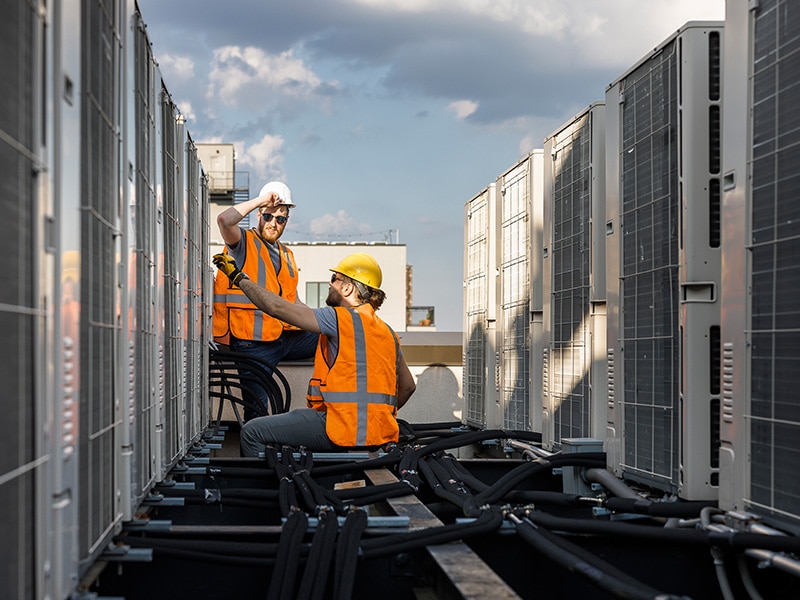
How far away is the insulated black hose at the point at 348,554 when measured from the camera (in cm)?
304

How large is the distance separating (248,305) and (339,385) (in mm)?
1983

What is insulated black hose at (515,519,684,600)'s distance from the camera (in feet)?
9.08

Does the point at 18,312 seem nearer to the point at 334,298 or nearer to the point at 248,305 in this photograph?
the point at 334,298

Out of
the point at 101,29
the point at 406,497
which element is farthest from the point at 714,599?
the point at 101,29

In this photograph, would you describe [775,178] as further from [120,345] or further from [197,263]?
[197,263]

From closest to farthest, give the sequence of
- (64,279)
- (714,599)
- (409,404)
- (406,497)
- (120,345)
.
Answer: (64,279) → (120,345) → (714,599) → (406,497) → (409,404)

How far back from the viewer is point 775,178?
3.53 meters

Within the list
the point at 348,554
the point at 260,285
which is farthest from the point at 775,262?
the point at 260,285

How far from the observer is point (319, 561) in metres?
3.21

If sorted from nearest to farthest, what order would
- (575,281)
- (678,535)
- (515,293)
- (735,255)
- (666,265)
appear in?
(678,535)
(735,255)
(666,265)
(575,281)
(515,293)

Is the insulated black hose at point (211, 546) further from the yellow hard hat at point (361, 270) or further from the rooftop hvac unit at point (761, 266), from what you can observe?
the yellow hard hat at point (361, 270)

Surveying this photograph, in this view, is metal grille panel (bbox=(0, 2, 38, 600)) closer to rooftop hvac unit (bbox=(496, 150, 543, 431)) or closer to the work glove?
the work glove

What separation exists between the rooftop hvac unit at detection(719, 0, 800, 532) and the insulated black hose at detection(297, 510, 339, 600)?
5.03 ft

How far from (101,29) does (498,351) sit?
566cm
